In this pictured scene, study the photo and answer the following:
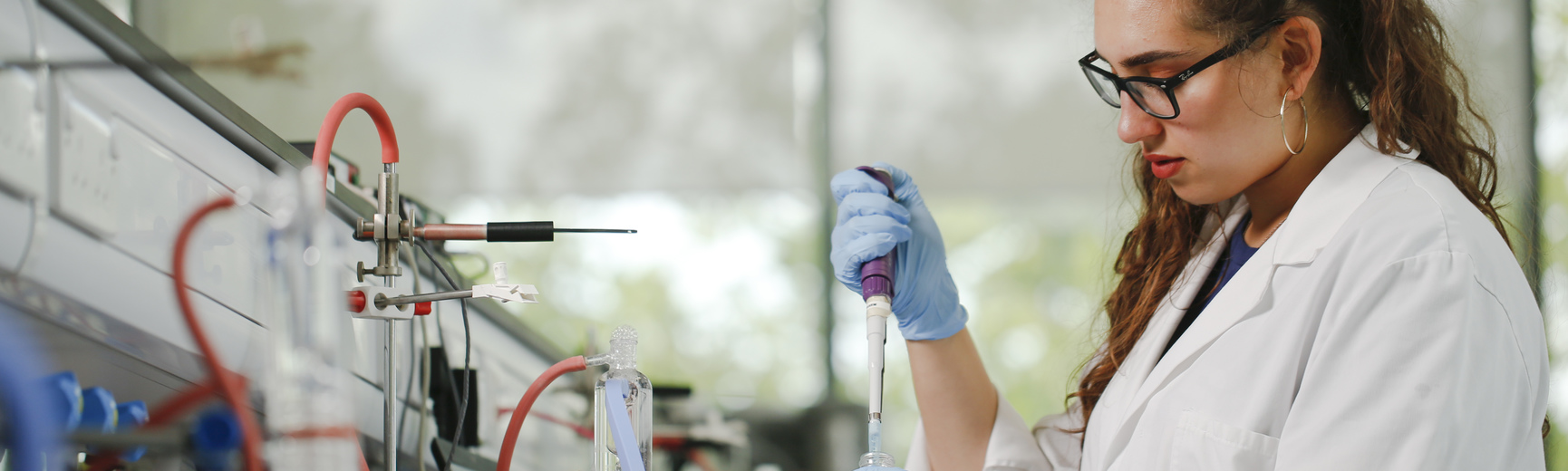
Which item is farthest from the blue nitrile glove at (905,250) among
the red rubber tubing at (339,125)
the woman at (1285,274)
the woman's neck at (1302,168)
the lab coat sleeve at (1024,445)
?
the red rubber tubing at (339,125)

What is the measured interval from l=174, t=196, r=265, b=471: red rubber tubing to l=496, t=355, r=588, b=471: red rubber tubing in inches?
10.4

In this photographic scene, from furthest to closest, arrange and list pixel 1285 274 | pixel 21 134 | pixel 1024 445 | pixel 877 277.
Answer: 1. pixel 1024 445
2. pixel 877 277
3. pixel 1285 274
4. pixel 21 134

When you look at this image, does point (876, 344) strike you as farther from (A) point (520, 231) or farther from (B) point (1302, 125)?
(B) point (1302, 125)

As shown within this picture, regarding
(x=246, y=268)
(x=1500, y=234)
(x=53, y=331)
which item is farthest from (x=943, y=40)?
(x=53, y=331)

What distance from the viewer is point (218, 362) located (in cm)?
64

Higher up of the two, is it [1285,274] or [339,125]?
[339,125]

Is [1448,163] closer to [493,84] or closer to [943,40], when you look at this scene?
[943,40]

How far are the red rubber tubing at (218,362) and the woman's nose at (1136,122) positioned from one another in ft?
2.70

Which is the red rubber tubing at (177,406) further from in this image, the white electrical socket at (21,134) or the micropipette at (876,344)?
the micropipette at (876,344)

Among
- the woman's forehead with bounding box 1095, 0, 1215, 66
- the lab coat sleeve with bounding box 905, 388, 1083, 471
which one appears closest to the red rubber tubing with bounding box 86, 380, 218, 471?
the lab coat sleeve with bounding box 905, 388, 1083, 471

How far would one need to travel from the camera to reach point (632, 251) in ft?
9.49

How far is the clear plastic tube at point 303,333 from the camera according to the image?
39 centimetres

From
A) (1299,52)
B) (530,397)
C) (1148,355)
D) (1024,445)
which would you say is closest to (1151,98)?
(1299,52)

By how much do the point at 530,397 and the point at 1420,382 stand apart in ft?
2.69
